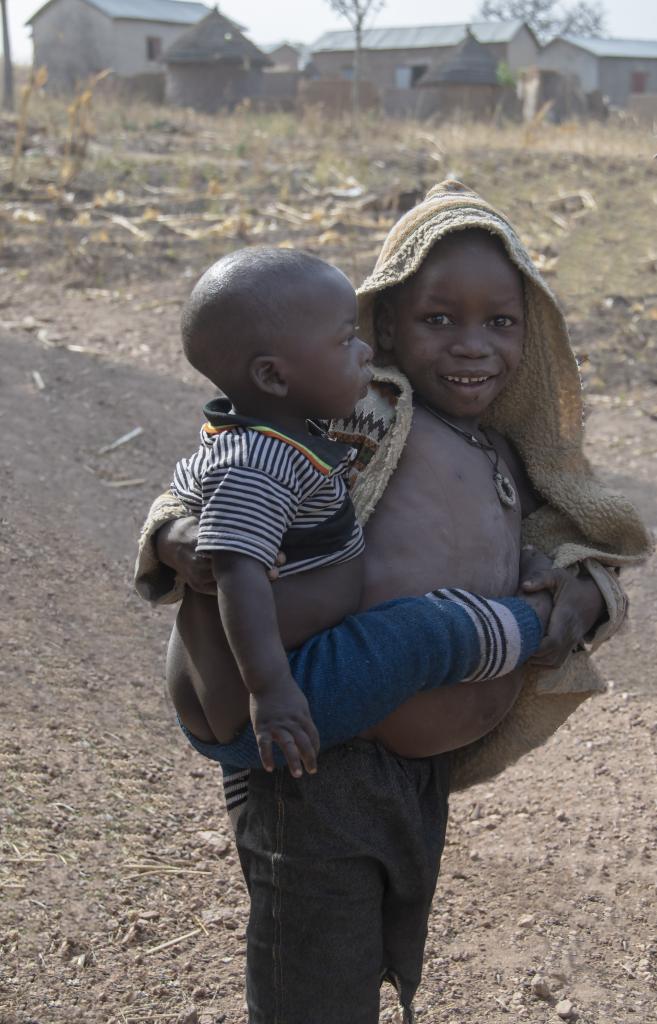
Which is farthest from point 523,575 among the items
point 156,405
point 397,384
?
point 156,405

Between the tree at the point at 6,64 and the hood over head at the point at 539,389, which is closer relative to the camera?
the hood over head at the point at 539,389

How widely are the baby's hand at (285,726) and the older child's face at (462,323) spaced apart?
722 millimetres

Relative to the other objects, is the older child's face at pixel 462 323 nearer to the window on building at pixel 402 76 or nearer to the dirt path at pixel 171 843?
the dirt path at pixel 171 843

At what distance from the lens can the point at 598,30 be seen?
65.8m

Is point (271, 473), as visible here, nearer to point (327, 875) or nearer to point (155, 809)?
point (327, 875)

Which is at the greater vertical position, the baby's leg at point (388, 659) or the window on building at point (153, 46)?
the window on building at point (153, 46)

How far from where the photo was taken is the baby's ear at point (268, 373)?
158cm

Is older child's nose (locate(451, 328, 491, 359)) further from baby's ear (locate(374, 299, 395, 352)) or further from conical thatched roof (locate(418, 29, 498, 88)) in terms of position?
conical thatched roof (locate(418, 29, 498, 88))

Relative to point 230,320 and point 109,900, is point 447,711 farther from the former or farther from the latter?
point 109,900

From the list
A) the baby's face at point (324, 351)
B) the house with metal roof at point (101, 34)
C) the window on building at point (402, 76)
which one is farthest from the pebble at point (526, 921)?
the window on building at point (402, 76)

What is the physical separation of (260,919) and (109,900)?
0.96 metres

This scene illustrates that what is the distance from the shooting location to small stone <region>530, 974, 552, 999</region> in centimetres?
238

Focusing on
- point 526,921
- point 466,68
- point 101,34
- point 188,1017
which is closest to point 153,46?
point 101,34

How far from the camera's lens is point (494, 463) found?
2.04 meters
